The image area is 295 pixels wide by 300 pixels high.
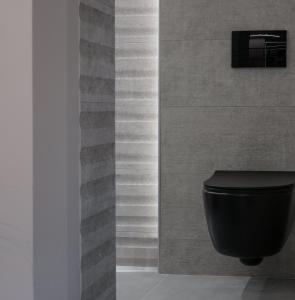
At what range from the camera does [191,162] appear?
149 inches

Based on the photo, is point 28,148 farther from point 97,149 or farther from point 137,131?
point 137,131

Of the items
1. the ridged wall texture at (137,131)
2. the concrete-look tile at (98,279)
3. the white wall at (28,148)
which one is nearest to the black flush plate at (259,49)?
the ridged wall texture at (137,131)

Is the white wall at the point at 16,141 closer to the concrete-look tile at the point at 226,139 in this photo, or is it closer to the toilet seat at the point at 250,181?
the toilet seat at the point at 250,181

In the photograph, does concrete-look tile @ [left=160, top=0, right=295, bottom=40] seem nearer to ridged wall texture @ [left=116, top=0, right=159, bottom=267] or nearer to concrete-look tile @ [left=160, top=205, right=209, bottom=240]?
ridged wall texture @ [left=116, top=0, right=159, bottom=267]

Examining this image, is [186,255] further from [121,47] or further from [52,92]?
[52,92]

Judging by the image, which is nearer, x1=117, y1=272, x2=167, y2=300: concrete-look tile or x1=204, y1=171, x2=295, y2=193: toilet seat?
x1=204, y1=171, x2=295, y2=193: toilet seat

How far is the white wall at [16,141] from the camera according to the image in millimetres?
1644

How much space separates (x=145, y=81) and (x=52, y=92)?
7.11ft

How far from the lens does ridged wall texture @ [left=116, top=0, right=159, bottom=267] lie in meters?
3.89

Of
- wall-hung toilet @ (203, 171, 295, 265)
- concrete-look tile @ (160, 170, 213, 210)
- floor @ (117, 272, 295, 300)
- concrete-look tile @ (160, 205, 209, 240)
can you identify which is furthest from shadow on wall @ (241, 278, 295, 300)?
concrete-look tile @ (160, 170, 213, 210)

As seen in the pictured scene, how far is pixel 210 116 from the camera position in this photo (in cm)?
377

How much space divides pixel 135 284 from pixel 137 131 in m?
0.83

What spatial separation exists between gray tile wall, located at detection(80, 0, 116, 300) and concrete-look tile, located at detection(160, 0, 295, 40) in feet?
5.05

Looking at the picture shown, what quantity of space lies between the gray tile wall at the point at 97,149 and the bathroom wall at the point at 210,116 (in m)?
1.53
